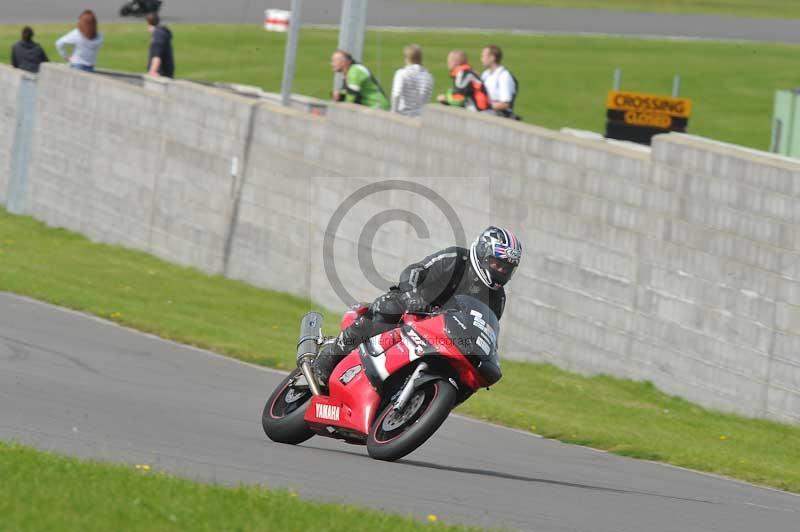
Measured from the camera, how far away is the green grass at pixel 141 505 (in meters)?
6.97

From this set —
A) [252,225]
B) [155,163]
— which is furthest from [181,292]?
[155,163]

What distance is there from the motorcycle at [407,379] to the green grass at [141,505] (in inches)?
72.8

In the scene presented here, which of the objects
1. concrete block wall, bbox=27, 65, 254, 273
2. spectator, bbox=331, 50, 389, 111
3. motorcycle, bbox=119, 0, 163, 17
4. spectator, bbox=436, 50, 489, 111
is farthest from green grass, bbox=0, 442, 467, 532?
motorcycle, bbox=119, 0, 163, 17

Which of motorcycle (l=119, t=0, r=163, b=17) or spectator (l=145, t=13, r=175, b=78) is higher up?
motorcycle (l=119, t=0, r=163, b=17)

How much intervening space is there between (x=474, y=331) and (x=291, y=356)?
6920mm

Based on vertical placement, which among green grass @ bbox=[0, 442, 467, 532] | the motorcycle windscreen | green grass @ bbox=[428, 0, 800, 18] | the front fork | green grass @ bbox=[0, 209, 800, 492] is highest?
green grass @ bbox=[428, 0, 800, 18]

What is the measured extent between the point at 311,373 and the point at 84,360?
13.7ft

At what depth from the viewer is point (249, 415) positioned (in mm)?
12414

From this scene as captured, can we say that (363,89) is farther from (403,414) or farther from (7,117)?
(403,414)

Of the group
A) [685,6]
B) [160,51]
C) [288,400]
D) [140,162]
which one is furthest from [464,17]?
[288,400]

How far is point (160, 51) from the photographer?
1050 inches

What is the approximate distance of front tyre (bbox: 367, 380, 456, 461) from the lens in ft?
31.2

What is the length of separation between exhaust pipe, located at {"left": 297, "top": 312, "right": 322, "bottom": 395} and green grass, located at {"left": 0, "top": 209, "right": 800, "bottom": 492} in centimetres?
306

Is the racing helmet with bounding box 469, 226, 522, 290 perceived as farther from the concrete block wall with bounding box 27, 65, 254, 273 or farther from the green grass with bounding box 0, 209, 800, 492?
the concrete block wall with bounding box 27, 65, 254, 273
